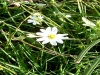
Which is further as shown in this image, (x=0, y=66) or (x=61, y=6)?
(x=61, y=6)

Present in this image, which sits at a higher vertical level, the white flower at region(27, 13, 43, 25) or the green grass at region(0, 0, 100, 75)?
the white flower at region(27, 13, 43, 25)

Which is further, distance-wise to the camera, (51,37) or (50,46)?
(50,46)

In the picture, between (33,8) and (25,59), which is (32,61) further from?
(33,8)

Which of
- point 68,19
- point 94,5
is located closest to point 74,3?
point 94,5

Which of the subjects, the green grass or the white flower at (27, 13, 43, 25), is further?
the white flower at (27, 13, 43, 25)

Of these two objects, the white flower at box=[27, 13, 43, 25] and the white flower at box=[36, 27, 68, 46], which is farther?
the white flower at box=[27, 13, 43, 25]

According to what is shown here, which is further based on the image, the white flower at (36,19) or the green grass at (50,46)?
the white flower at (36,19)

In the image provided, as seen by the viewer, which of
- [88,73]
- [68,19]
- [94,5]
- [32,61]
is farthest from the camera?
[94,5]

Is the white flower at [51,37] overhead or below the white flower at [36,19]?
below
